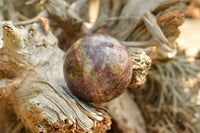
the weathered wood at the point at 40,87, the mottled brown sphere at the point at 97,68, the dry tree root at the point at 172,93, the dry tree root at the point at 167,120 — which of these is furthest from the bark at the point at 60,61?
the dry tree root at the point at 172,93

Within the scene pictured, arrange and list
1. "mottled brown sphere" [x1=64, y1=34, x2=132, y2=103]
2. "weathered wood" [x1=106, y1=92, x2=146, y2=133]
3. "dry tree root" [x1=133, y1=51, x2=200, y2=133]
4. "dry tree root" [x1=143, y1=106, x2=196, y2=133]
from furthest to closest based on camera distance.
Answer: "dry tree root" [x1=133, y1=51, x2=200, y2=133], "dry tree root" [x1=143, y1=106, x2=196, y2=133], "weathered wood" [x1=106, y1=92, x2=146, y2=133], "mottled brown sphere" [x1=64, y1=34, x2=132, y2=103]

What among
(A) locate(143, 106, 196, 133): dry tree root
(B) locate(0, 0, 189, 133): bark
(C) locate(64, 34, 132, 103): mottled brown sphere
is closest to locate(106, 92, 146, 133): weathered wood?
(B) locate(0, 0, 189, 133): bark

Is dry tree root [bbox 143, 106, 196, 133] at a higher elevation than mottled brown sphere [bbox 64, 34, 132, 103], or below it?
below

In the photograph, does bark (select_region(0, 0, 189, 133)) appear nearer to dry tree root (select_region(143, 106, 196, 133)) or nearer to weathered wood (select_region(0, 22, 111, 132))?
weathered wood (select_region(0, 22, 111, 132))

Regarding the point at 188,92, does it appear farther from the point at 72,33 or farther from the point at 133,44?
the point at 72,33

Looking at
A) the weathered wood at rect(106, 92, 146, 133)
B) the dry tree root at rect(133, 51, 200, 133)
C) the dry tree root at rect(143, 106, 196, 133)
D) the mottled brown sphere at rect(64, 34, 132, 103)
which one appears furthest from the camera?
the dry tree root at rect(133, 51, 200, 133)

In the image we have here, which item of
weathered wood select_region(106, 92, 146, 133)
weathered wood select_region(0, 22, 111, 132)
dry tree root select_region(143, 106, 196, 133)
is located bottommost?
dry tree root select_region(143, 106, 196, 133)

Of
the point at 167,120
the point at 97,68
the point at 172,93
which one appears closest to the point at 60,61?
the point at 97,68

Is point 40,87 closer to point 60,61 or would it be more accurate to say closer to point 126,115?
point 60,61

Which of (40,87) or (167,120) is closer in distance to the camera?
(40,87)
